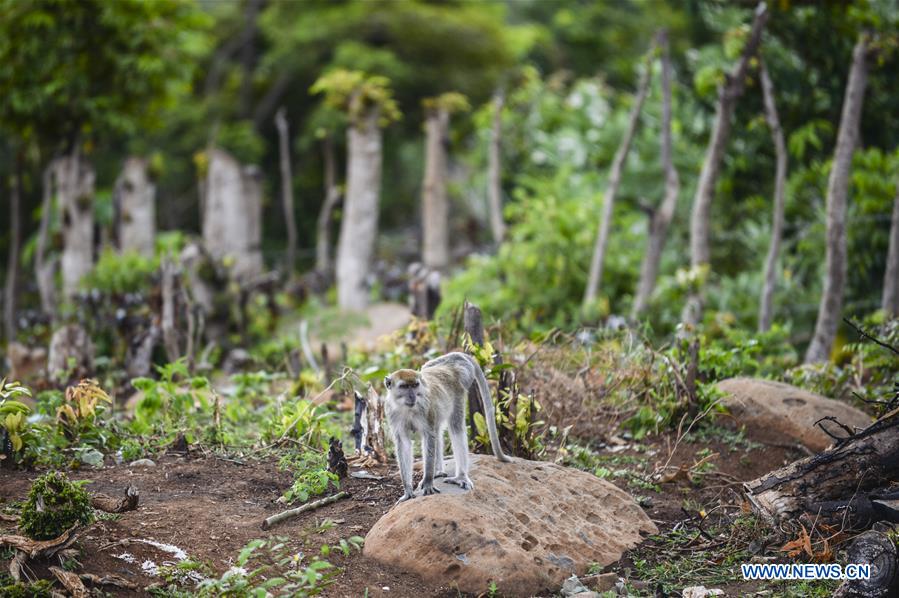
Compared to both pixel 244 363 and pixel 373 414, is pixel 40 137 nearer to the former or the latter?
pixel 244 363

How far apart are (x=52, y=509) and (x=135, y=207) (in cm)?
1227

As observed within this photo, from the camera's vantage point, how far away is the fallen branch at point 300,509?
17.6 ft

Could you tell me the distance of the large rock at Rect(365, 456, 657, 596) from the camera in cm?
496

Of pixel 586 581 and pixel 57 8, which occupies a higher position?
pixel 57 8

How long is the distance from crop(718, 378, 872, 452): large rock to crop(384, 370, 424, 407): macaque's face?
323 centimetres

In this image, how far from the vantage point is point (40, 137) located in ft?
46.1

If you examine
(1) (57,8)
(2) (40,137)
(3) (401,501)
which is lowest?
(3) (401,501)

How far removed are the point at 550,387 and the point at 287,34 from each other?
55.2 ft

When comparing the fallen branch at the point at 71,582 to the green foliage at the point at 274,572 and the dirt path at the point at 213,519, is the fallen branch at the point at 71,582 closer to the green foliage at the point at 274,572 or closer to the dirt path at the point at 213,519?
the dirt path at the point at 213,519

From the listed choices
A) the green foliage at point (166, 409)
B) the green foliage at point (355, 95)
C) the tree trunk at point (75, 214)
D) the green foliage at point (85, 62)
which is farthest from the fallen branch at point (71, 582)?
the green foliage at point (355, 95)

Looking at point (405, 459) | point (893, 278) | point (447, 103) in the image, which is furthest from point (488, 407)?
point (447, 103)

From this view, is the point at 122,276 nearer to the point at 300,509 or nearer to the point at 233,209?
the point at 233,209

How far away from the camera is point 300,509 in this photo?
18.2 feet

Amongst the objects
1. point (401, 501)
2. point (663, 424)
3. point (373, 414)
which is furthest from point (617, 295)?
point (401, 501)
